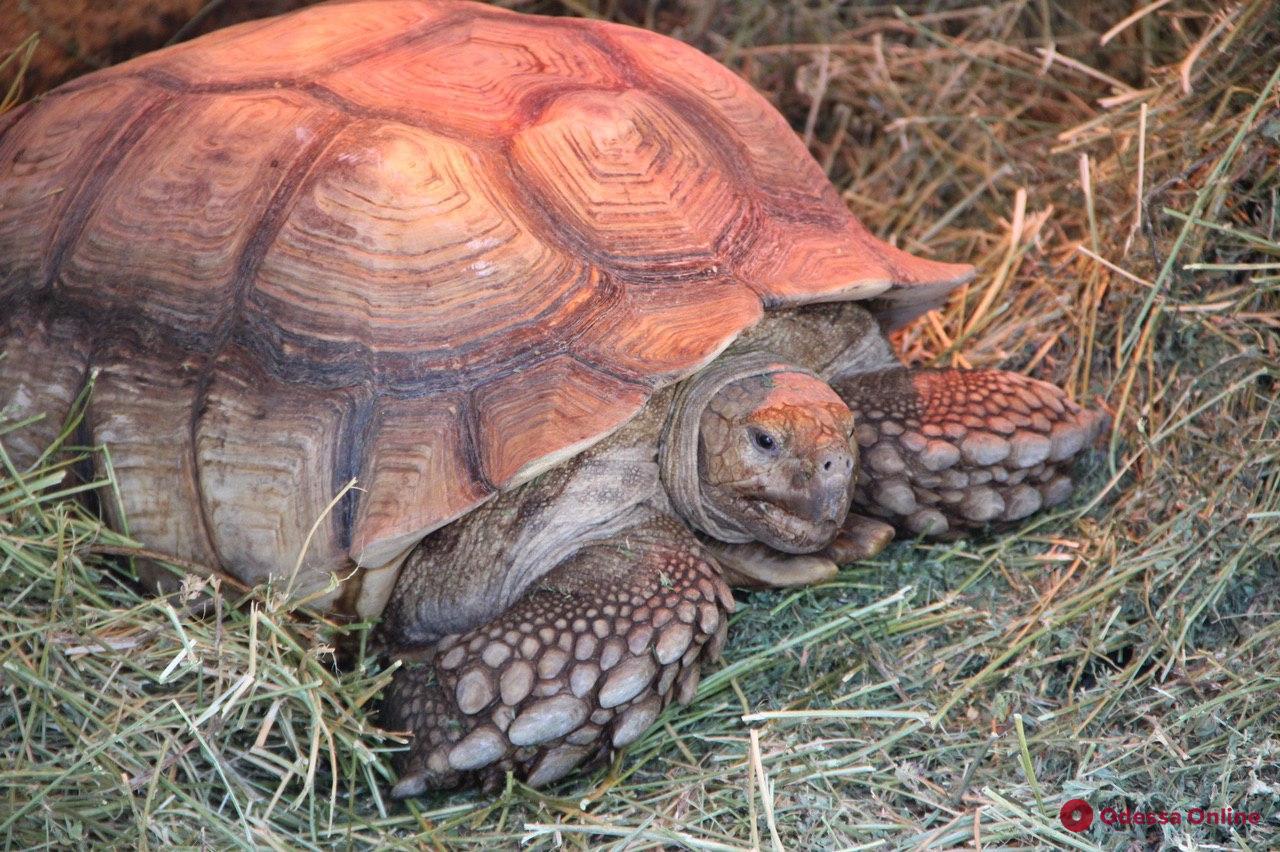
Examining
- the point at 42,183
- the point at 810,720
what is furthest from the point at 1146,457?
the point at 42,183

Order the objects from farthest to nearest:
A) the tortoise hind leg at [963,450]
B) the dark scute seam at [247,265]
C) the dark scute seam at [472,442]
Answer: the tortoise hind leg at [963,450]
the dark scute seam at [247,265]
the dark scute seam at [472,442]

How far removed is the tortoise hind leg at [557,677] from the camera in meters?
2.49

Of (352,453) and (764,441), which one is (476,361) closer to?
(352,453)

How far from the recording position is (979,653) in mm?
2799

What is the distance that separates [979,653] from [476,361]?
56.0 inches

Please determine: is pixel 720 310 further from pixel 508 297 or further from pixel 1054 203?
pixel 1054 203

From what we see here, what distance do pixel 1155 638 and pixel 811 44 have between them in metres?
2.84

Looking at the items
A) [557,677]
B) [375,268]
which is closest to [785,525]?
[557,677]

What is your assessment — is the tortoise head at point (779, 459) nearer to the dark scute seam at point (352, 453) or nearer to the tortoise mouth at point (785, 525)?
the tortoise mouth at point (785, 525)

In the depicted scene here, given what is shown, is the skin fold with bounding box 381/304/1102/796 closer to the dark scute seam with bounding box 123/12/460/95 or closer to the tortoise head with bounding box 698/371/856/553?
the tortoise head with bounding box 698/371/856/553

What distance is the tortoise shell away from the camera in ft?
8.35

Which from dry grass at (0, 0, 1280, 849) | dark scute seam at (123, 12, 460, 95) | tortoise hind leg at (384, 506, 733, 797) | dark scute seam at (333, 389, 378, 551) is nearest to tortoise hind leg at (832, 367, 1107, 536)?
dry grass at (0, 0, 1280, 849)

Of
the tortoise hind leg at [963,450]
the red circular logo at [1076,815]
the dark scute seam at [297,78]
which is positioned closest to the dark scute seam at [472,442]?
the dark scute seam at [297,78]

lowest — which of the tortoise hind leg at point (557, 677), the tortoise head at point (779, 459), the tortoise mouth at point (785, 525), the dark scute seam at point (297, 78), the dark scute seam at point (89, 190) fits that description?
the tortoise hind leg at point (557, 677)
